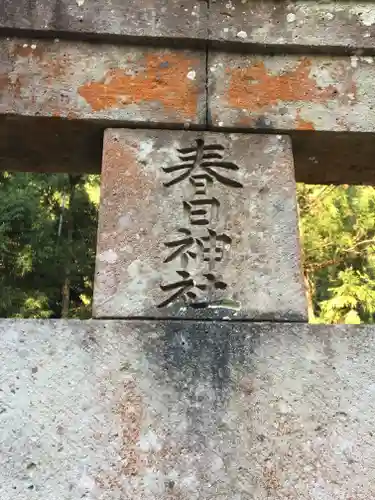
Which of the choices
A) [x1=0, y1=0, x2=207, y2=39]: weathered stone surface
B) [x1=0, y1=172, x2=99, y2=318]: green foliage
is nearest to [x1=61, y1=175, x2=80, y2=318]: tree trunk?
[x1=0, y1=172, x2=99, y2=318]: green foliage

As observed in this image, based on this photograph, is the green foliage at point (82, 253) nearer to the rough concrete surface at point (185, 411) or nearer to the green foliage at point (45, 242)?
the green foliage at point (45, 242)

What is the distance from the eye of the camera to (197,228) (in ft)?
5.88

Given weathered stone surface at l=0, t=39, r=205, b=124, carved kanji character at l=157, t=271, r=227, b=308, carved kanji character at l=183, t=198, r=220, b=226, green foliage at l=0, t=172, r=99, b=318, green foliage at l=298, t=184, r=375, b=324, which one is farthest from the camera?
green foliage at l=0, t=172, r=99, b=318

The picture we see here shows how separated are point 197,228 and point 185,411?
57 centimetres

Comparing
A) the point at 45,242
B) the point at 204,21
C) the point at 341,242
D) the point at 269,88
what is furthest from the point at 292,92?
the point at 45,242

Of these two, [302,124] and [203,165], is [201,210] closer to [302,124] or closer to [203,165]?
[203,165]

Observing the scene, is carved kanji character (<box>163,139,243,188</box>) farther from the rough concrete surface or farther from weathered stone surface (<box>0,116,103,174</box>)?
the rough concrete surface

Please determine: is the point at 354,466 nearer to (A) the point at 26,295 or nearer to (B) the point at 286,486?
(B) the point at 286,486

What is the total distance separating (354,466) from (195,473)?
0.43 metres

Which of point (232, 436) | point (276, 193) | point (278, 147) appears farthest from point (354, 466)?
point (278, 147)

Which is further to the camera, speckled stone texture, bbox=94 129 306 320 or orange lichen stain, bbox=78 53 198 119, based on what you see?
orange lichen stain, bbox=78 53 198 119

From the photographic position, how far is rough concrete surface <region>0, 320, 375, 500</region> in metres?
1.47

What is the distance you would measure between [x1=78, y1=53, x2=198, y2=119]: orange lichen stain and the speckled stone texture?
106 mm

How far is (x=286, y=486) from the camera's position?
148 centimetres
